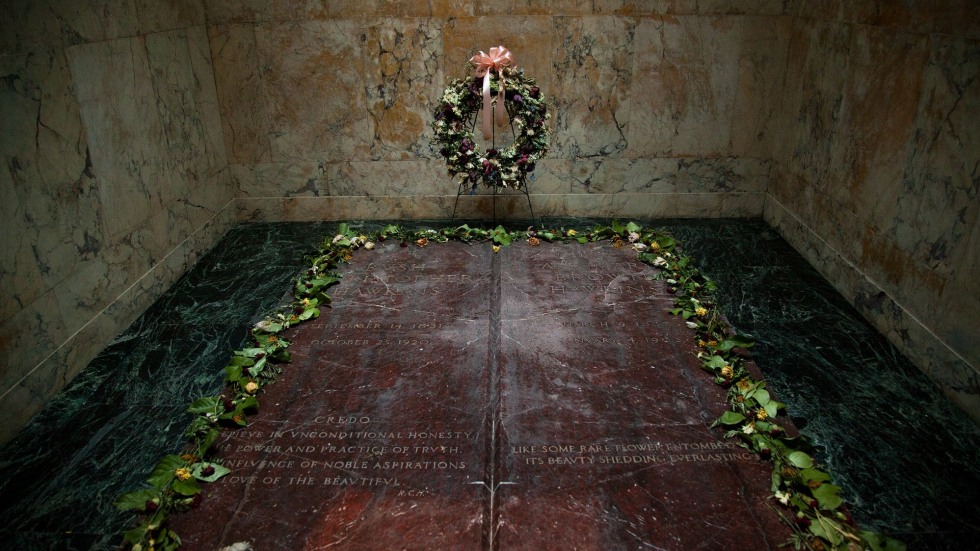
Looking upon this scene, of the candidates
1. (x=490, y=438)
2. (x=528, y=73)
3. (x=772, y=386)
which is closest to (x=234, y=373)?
(x=490, y=438)

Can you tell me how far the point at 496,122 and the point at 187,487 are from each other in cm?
393

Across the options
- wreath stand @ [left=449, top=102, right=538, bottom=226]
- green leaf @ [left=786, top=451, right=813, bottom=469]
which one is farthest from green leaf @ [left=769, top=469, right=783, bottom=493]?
wreath stand @ [left=449, top=102, right=538, bottom=226]

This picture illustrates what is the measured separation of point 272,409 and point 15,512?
44.2 inches

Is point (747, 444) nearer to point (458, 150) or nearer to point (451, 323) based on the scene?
point (451, 323)

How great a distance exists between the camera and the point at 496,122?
18.5 feet

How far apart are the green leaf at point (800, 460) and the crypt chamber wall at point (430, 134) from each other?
1.31 m

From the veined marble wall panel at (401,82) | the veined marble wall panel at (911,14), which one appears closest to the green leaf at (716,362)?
the veined marble wall panel at (911,14)

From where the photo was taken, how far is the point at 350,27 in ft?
19.4

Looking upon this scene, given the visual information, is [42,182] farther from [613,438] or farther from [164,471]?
[613,438]

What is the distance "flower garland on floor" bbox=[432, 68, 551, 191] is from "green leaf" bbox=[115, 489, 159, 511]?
11.9 ft

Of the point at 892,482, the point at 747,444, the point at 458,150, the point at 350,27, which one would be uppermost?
the point at 350,27

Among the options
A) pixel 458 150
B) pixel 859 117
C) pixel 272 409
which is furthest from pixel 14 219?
pixel 859 117

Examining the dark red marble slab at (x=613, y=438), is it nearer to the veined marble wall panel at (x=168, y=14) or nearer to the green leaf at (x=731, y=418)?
the green leaf at (x=731, y=418)

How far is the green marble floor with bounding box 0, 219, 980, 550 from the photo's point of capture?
2785mm
